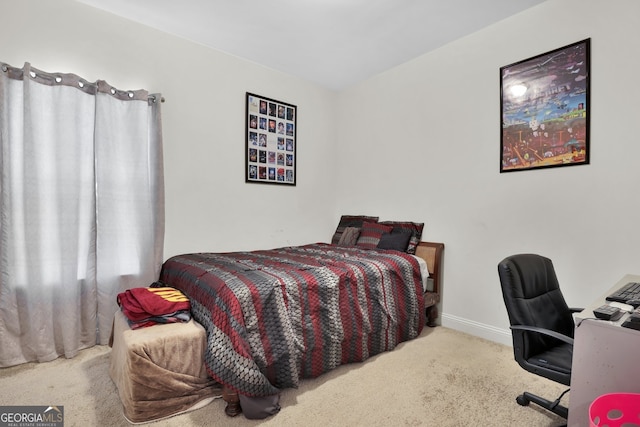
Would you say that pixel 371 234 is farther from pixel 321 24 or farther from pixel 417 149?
pixel 321 24

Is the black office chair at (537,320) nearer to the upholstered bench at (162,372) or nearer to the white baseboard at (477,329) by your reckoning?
the white baseboard at (477,329)

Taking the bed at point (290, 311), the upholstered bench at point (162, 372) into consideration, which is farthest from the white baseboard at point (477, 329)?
the upholstered bench at point (162, 372)

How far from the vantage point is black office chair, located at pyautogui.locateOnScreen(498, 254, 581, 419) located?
158 cm

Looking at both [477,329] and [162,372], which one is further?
[477,329]

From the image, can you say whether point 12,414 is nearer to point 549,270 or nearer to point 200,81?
point 200,81

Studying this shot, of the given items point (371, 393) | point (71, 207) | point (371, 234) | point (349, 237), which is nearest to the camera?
point (371, 393)

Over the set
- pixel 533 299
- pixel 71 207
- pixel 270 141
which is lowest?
pixel 533 299

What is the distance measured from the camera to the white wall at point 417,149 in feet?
7.59

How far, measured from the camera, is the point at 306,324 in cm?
210

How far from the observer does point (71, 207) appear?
256 cm

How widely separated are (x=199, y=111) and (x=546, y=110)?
310cm

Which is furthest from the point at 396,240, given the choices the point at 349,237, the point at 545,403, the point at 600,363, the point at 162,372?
the point at 162,372

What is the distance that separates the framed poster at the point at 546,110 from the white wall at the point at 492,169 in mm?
63

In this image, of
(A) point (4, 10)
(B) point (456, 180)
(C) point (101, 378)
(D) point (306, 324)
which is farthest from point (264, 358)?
(A) point (4, 10)
